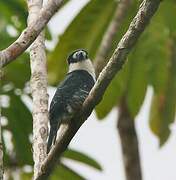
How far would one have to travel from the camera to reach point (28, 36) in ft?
9.59

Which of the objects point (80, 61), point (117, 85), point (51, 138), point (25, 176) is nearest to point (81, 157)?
point (25, 176)

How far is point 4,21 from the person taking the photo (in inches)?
169

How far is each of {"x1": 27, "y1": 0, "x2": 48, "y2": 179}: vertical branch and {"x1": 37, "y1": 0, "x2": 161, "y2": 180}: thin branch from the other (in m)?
0.12

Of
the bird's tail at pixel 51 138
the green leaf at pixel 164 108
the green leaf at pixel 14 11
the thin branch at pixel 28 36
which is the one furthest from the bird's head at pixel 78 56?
the thin branch at pixel 28 36

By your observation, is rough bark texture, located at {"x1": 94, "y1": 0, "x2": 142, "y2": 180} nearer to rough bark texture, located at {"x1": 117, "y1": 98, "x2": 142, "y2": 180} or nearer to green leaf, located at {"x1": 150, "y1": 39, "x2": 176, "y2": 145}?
rough bark texture, located at {"x1": 117, "y1": 98, "x2": 142, "y2": 180}

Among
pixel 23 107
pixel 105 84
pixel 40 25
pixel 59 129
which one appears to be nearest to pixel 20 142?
pixel 23 107

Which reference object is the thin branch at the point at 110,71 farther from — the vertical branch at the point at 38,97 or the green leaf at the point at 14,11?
the green leaf at the point at 14,11

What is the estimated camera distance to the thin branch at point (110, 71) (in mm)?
2555

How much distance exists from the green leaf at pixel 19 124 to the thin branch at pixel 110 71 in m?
1.52

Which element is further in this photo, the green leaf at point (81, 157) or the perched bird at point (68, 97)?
the green leaf at point (81, 157)

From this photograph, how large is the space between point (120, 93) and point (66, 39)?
0.48 m

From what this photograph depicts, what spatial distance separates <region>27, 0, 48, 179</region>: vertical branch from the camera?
3045mm

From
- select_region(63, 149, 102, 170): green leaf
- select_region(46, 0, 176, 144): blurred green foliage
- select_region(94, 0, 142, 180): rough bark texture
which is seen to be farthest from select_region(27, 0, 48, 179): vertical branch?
select_region(63, 149, 102, 170): green leaf

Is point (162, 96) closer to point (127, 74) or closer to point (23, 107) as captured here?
point (127, 74)
